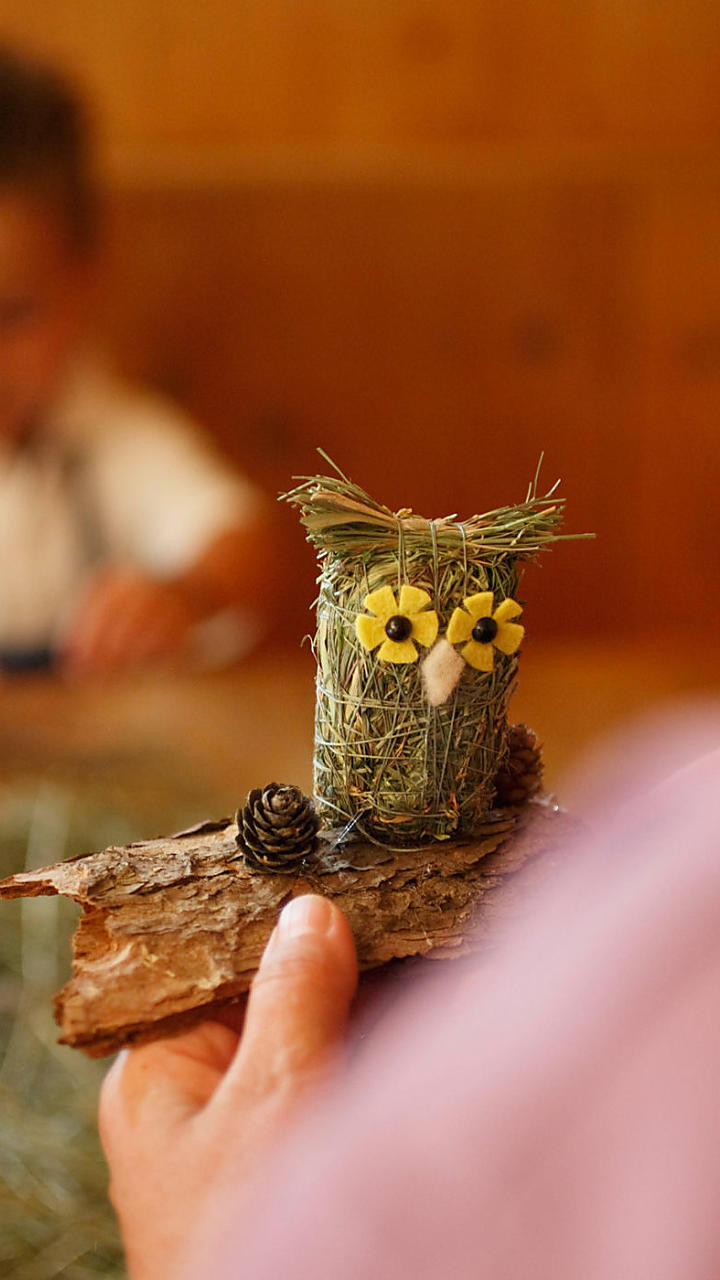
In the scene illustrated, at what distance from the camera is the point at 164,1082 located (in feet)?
1.24

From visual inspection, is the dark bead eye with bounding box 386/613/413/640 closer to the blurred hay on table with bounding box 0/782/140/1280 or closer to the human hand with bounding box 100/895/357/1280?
the human hand with bounding box 100/895/357/1280

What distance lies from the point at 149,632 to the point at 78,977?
0.94 meters

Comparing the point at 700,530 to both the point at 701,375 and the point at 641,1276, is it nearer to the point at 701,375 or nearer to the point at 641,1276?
the point at 701,375

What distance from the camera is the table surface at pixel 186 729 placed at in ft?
3.35

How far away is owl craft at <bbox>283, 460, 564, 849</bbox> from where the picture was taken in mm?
433

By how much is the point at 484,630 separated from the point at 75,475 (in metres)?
1.25

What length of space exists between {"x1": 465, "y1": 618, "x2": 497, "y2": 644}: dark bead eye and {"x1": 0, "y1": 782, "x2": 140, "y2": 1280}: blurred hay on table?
510 mm

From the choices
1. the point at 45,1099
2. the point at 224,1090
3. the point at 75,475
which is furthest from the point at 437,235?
the point at 224,1090

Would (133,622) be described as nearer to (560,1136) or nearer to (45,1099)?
(45,1099)

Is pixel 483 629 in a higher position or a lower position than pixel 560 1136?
higher

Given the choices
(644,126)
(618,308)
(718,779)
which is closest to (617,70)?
(644,126)

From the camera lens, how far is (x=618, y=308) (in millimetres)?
1890

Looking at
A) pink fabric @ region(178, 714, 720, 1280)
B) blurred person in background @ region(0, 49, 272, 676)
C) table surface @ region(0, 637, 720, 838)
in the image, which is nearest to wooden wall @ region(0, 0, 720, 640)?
blurred person in background @ region(0, 49, 272, 676)

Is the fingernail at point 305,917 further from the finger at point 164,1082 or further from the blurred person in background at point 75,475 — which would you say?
the blurred person in background at point 75,475
